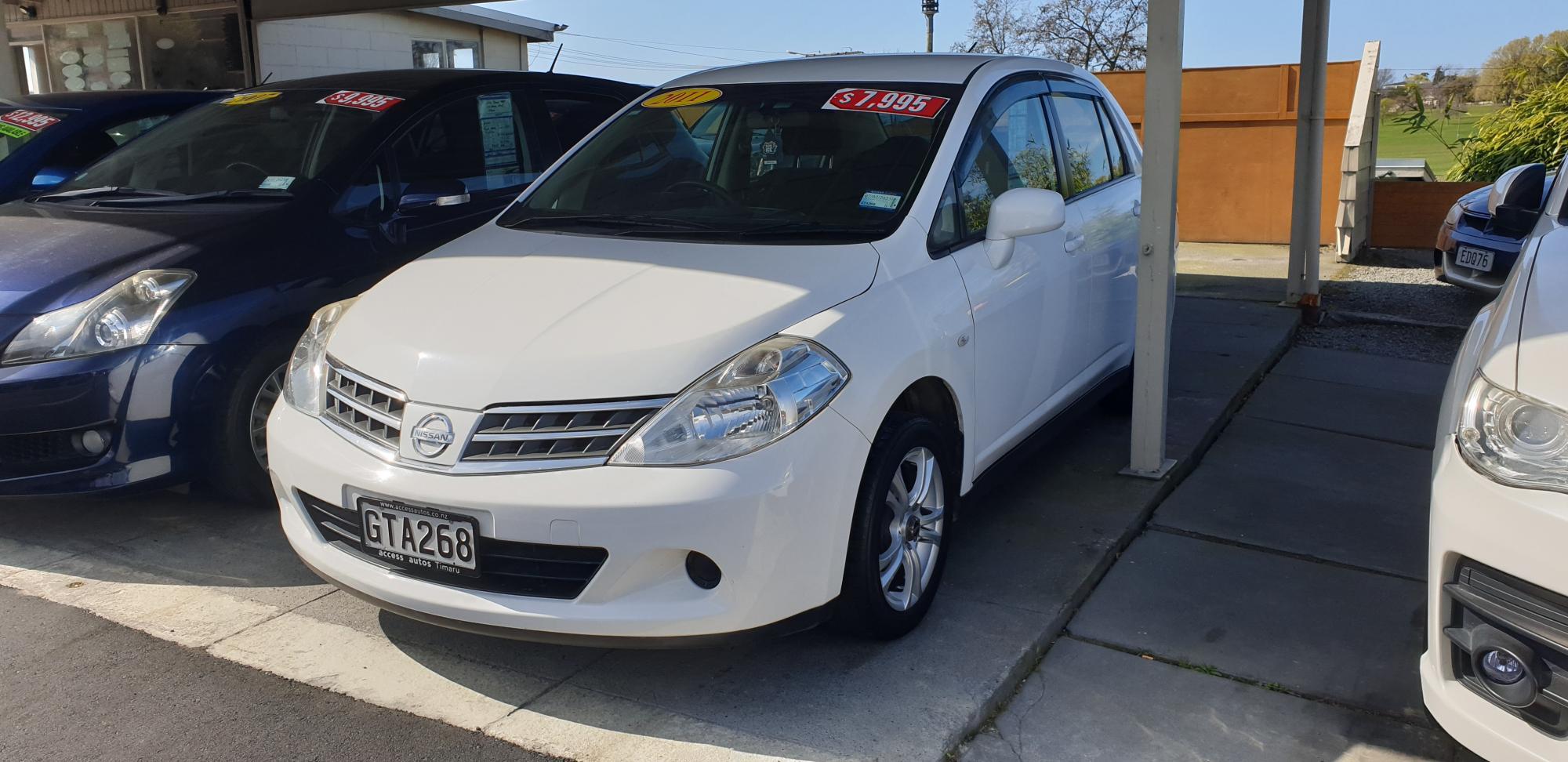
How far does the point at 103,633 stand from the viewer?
3527 mm

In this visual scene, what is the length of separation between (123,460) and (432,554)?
182 centimetres

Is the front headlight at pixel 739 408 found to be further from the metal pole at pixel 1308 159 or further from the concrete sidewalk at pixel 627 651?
the metal pole at pixel 1308 159

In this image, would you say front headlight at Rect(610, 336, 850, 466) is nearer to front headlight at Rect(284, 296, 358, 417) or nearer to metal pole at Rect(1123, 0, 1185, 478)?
front headlight at Rect(284, 296, 358, 417)

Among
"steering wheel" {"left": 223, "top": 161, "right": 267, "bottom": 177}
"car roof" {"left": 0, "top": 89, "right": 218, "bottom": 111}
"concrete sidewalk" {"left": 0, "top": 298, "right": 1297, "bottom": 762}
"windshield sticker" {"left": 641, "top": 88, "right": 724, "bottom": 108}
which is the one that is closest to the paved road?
"concrete sidewalk" {"left": 0, "top": 298, "right": 1297, "bottom": 762}

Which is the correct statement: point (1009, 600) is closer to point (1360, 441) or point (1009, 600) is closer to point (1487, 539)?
point (1487, 539)

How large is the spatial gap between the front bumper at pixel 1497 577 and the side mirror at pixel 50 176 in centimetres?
649

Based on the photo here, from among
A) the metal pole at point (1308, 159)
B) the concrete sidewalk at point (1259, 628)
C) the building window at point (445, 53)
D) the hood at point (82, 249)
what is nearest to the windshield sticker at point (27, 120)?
the hood at point (82, 249)

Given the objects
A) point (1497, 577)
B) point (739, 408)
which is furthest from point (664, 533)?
point (1497, 577)

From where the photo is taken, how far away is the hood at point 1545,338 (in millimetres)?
2342

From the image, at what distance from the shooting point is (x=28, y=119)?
6.66m

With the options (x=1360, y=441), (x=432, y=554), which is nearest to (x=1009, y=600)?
(x=432, y=554)

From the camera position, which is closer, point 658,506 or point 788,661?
point 658,506

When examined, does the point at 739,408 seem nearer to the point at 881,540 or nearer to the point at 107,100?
the point at 881,540

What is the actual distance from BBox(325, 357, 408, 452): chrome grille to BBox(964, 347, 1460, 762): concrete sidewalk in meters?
1.63
